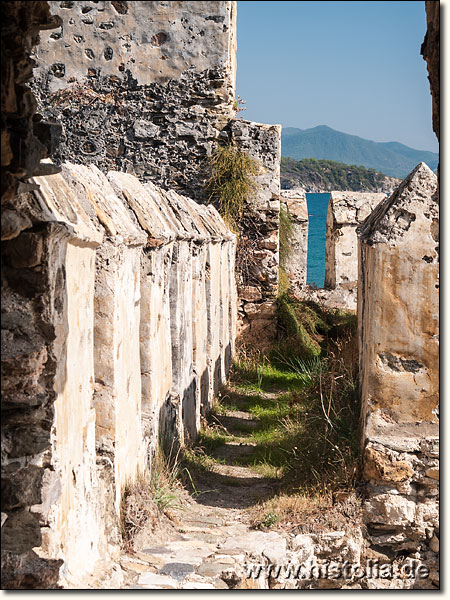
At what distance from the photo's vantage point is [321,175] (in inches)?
3302

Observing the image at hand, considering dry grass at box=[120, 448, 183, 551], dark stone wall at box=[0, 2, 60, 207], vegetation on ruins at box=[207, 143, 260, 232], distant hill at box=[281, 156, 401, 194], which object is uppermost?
distant hill at box=[281, 156, 401, 194]

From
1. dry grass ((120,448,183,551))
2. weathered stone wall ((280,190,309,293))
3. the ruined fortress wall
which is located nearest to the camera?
dry grass ((120,448,183,551))

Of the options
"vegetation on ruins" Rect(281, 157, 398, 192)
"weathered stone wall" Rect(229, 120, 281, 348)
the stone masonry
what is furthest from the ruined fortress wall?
"vegetation on ruins" Rect(281, 157, 398, 192)

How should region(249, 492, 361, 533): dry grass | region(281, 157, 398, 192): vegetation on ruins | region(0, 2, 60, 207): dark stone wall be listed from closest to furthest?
region(0, 2, 60, 207): dark stone wall, region(249, 492, 361, 533): dry grass, region(281, 157, 398, 192): vegetation on ruins

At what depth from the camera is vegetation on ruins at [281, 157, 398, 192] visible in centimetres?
7931

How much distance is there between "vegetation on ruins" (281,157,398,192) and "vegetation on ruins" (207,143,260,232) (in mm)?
66630

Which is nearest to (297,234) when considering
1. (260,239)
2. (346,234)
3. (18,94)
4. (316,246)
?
(346,234)

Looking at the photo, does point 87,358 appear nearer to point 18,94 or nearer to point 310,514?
point 18,94

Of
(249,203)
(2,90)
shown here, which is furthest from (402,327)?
(249,203)

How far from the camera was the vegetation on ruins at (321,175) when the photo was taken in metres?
79.3

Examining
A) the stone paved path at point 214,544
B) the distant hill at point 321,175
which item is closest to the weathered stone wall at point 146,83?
the stone paved path at point 214,544

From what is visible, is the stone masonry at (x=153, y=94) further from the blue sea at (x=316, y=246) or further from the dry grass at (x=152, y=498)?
the blue sea at (x=316, y=246)

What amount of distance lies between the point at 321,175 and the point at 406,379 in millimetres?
80139

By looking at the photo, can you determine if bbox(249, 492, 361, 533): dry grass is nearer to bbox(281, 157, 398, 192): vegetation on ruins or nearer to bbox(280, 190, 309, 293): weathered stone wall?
bbox(280, 190, 309, 293): weathered stone wall
